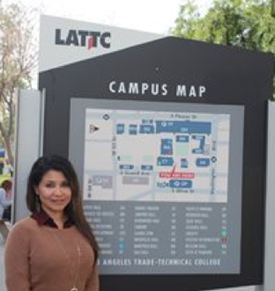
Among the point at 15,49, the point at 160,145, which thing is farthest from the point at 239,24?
the point at 15,49

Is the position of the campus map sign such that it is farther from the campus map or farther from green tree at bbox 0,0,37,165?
green tree at bbox 0,0,37,165

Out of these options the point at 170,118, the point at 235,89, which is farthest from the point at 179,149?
the point at 235,89

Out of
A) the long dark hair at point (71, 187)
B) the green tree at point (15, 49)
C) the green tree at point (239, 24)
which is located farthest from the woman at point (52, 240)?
the green tree at point (15, 49)

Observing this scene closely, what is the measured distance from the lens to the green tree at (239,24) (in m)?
12.7

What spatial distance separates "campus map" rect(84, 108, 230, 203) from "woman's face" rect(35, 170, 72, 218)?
16.8 inches

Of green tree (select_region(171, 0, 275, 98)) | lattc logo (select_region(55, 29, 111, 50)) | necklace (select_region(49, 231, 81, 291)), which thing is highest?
green tree (select_region(171, 0, 275, 98))

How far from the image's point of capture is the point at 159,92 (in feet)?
13.8

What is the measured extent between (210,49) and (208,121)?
442 mm

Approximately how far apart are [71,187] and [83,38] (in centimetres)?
94

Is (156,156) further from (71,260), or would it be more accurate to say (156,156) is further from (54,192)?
(71,260)

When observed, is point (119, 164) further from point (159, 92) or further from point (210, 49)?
point (210, 49)

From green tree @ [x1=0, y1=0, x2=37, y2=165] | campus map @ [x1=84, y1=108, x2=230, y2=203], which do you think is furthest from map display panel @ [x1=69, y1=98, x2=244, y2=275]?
green tree @ [x1=0, y1=0, x2=37, y2=165]

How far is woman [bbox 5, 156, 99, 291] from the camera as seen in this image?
3.45 meters

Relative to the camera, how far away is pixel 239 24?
1341 cm
